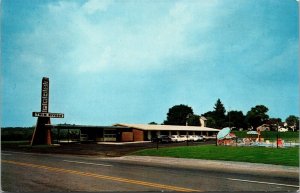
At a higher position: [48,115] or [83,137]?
[48,115]

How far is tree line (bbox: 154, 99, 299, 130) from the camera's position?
138 meters

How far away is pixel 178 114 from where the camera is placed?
154 meters

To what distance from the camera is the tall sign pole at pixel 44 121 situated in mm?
50062

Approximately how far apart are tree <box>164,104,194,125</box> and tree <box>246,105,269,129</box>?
26572 millimetres

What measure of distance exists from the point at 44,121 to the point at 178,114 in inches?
4189

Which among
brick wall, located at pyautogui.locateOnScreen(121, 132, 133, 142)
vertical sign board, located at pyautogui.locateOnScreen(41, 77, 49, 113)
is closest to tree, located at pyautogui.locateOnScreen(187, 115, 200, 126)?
brick wall, located at pyautogui.locateOnScreen(121, 132, 133, 142)

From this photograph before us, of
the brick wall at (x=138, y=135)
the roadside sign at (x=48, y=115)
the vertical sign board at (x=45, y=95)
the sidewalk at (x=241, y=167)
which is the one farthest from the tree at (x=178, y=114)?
the sidewalk at (x=241, y=167)

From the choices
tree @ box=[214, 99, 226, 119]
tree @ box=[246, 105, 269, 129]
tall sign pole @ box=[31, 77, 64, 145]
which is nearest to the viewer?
tall sign pole @ box=[31, 77, 64, 145]

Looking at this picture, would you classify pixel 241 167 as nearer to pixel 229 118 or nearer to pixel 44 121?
pixel 44 121

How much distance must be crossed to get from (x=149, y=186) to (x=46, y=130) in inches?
1657

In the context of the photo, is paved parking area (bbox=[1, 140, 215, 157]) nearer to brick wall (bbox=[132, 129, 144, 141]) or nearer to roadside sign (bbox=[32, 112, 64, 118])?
roadside sign (bbox=[32, 112, 64, 118])

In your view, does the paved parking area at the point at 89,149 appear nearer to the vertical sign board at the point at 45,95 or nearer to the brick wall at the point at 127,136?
the vertical sign board at the point at 45,95

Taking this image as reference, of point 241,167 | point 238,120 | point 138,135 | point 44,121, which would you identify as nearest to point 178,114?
point 238,120

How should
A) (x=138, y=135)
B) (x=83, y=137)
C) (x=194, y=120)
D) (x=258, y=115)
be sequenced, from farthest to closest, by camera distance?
(x=258, y=115) < (x=194, y=120) < (x=138, y=135) < (x=83, y=137)
